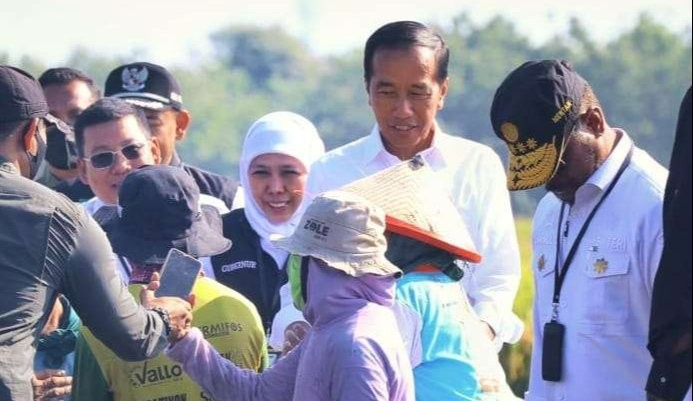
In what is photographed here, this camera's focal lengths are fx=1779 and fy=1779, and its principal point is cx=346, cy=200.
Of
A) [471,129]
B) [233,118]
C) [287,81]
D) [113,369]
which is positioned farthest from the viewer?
[287,81]

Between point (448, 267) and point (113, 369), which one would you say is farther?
point (113, 369)

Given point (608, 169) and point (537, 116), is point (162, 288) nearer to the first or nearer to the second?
point (537, 116)

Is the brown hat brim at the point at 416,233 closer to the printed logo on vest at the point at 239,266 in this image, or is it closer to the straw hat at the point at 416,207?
the straw hat at the point at 416,207

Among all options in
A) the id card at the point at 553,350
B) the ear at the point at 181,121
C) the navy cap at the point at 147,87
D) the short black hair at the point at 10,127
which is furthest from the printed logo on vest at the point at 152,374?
the ear at the point at 181,121

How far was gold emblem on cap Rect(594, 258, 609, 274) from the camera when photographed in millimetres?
5733

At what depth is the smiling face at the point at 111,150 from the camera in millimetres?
7410

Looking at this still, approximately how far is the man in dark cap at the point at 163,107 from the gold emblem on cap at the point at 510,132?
8.26 feet

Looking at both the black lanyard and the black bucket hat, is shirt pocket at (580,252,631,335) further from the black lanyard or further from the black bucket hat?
the black bucket hat

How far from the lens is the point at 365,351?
5.01m

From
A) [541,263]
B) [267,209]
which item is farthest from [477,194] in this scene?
[267,209]

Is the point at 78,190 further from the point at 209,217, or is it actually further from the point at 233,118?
the point at 233,118

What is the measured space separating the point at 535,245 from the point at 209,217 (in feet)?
3.94

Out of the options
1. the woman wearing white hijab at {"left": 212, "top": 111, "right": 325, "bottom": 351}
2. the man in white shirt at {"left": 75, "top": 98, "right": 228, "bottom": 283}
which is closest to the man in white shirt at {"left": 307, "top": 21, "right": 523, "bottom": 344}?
the woman wearing white hijab at {"left": 212, "top": 111, "right": 325, "bottom": 351}

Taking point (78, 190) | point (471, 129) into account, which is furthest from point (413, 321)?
point (471, 129)
